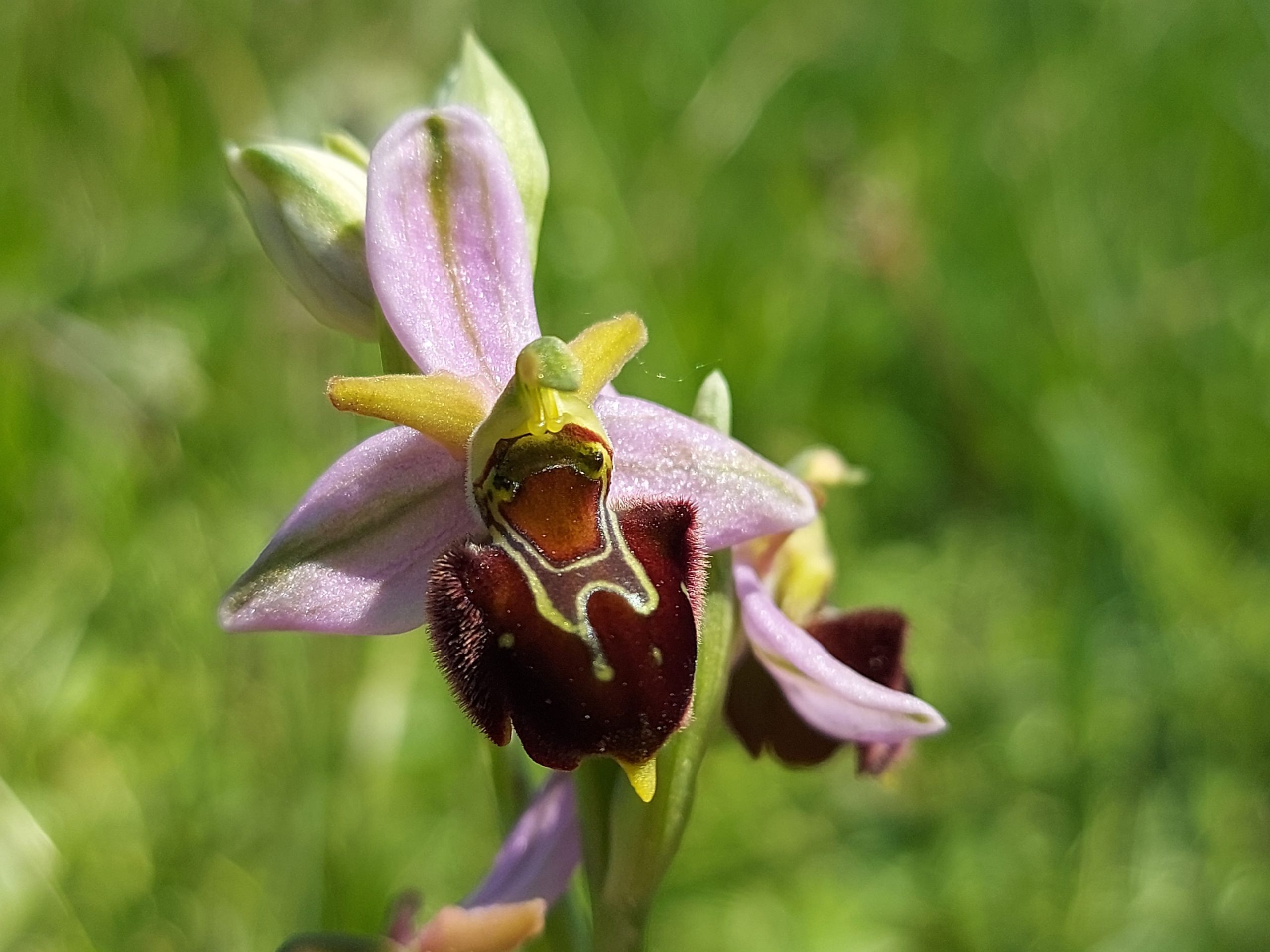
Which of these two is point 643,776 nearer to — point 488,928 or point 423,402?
point 488,928

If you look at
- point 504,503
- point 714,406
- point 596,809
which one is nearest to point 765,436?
point 714,406

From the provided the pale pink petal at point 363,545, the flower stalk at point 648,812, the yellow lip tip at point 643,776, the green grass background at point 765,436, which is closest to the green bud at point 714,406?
the flower stalk at point 648,812

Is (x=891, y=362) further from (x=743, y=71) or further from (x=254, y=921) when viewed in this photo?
(x=254, y=921)

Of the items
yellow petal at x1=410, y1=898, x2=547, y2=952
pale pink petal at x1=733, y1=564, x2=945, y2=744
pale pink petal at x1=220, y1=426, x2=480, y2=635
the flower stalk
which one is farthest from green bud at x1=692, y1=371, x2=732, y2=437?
yellow petal at x1=410, y1=898, x2=547, y2=952

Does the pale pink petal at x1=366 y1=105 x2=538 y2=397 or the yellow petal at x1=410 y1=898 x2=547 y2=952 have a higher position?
the pale pink petal at x1=366 y1=105 x2=538 y2=397

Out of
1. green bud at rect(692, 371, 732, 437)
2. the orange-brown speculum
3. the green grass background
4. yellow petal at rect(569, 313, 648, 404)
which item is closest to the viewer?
the orange-brown speculum

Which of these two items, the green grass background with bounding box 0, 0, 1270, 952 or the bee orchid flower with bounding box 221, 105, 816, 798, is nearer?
the bee orchid flower with bounding box 221, 105, 816, 798

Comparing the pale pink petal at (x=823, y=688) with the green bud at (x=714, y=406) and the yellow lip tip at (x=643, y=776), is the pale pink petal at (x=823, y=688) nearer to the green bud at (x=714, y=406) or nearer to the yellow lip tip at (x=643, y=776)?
the green bud at (x=714, y=406)

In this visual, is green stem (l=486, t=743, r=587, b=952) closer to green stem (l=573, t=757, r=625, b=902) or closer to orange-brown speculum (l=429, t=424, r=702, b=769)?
green stem (l=573, t=757, r=625, b=902)
